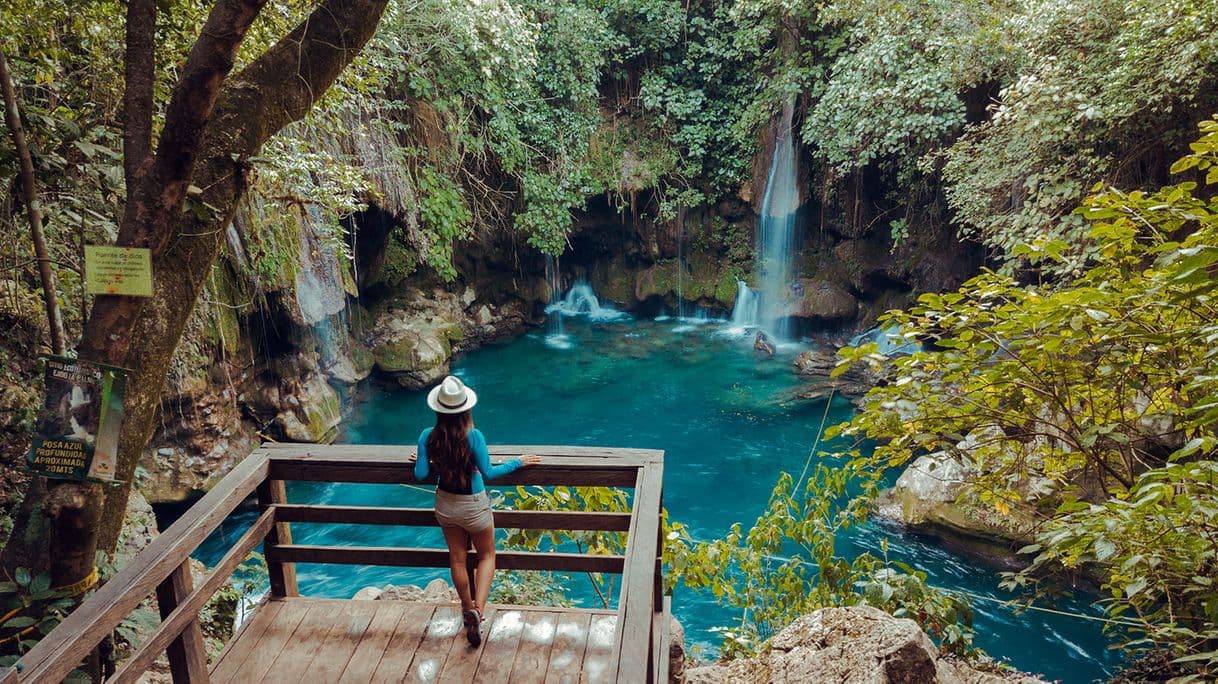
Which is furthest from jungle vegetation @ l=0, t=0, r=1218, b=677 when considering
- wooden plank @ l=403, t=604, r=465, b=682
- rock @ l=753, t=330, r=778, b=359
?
rock @ l=753, t=330, r=778, b=359

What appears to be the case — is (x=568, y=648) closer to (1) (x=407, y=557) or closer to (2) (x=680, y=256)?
(1) (x=407, y=557)

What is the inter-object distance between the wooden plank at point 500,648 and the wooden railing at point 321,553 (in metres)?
0.23

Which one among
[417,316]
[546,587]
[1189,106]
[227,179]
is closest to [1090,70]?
[1189,106]

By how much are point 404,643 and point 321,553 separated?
22.6 inches

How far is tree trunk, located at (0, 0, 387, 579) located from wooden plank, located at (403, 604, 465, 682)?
128 centimetres

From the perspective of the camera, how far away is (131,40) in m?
2.34

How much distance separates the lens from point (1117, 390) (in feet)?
9.62

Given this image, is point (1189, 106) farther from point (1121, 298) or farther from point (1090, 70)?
point (1121, 298)

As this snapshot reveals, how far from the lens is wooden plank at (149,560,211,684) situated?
2.21m

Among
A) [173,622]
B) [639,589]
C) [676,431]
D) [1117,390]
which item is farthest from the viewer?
[676,431]

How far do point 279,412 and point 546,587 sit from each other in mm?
5747

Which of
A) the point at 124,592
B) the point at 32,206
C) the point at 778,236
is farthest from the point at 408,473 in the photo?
the point at 778,236

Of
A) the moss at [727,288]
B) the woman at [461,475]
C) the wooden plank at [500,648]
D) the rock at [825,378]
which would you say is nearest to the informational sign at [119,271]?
the woman at [461,475]

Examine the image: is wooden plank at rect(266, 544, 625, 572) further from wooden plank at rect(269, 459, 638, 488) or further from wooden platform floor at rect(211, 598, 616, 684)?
wooden plank at rect(269, 459, 638, 488)
